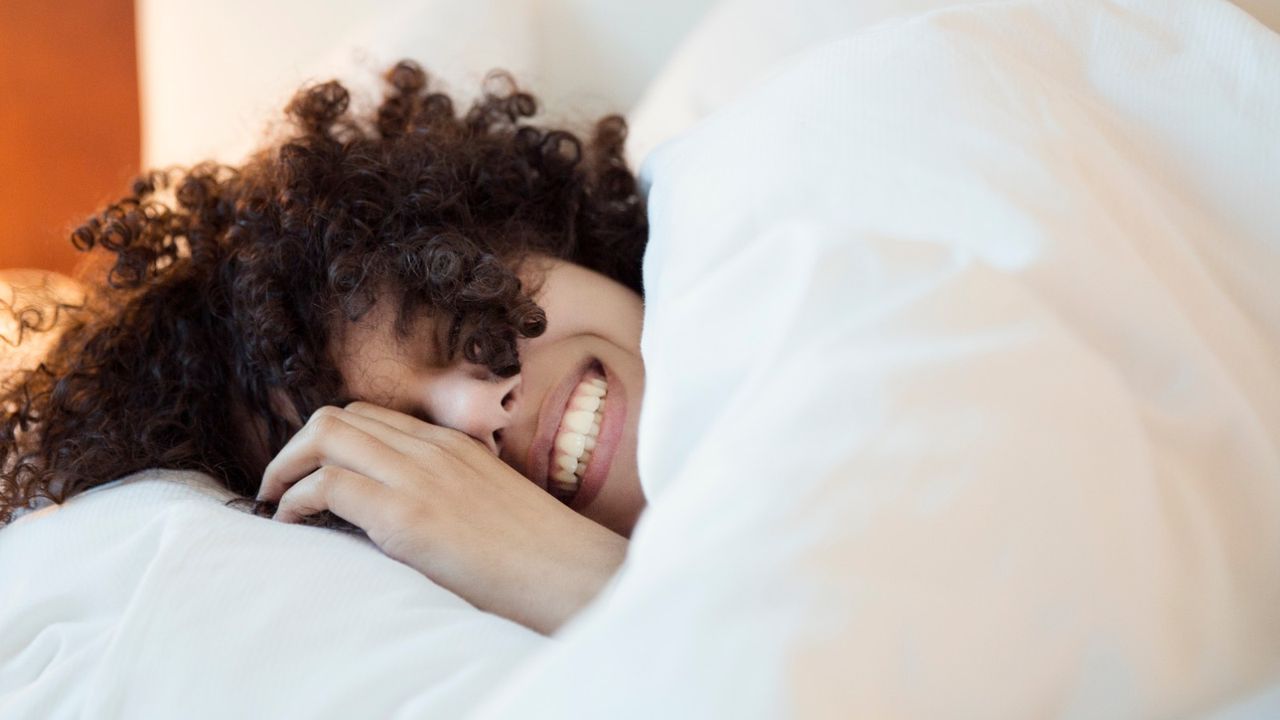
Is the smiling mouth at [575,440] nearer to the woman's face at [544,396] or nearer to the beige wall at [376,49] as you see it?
the woman's face at [544,396]

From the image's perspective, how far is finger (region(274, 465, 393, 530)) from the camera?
0.68m

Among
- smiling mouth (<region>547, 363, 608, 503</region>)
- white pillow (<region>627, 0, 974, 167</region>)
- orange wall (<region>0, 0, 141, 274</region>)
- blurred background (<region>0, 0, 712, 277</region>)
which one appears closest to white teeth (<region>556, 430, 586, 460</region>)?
smiling mouth (<region>547, 363, 608, 503</region>)

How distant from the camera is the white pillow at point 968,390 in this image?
0.40 meters

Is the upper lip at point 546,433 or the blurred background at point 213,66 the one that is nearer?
the upper lip at point 546,433

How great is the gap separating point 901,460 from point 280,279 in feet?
1.81

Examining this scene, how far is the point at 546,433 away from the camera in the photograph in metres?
0.78

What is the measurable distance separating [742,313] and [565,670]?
7.9 inches

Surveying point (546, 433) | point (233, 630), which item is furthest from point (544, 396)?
point (233, 630)

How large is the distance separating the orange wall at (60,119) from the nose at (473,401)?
70cm

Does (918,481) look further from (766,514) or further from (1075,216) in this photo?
(1075,216)

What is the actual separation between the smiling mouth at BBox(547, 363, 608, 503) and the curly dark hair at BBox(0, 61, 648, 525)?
6 cm

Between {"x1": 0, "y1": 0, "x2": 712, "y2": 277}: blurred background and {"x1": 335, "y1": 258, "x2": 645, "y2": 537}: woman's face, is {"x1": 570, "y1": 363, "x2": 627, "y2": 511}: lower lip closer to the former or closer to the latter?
{"x1": 335, "y1": 258, "x2": 645, "y2": 537}: woman's face

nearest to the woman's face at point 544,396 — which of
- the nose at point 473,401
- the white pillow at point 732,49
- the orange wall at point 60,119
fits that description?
the nose at point 473,401

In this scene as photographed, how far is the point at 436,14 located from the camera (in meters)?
1.16
